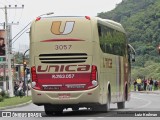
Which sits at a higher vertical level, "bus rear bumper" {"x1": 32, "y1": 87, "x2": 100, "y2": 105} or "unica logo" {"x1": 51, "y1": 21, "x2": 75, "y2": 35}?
"unica logo" {"x1": 51, "y1": 21, "x2": 75, "y2": 35}

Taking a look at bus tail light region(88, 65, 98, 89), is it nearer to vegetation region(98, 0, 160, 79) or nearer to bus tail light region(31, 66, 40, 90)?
bus tail light region(31, 66, 40, 90)

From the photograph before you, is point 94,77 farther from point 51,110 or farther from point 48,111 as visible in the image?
point 48,111

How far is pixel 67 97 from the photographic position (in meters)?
22.7

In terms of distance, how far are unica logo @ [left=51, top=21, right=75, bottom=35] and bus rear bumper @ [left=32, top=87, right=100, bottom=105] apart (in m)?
2.16

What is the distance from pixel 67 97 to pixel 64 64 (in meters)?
1.18

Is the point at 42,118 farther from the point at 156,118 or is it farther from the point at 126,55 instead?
the point at 126,55

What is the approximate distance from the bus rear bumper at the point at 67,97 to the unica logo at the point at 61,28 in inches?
85.0

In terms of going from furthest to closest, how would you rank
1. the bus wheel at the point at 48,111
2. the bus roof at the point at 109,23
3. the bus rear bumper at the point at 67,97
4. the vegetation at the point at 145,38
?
the vegetation at the point at 145,38 < the bus wheel at the point at 48,111 < the bus roof at the point at 109,23 < the bus rear bumper at the point at 67,97

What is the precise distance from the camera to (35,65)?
23031 millimetres

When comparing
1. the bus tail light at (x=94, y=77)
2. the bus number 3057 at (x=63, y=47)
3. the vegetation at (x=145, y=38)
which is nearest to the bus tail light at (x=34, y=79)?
the bus number 3057 at (x=63, y=47)

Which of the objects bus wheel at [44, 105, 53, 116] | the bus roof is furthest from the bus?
bus wheel at [44, 105, 53, 116]

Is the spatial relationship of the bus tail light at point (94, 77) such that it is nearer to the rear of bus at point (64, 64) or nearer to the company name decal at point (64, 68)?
the rear of bus at point (64, 64)

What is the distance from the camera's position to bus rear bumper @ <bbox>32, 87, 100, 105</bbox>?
2272 cm

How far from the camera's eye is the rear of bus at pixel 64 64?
74.7ft
